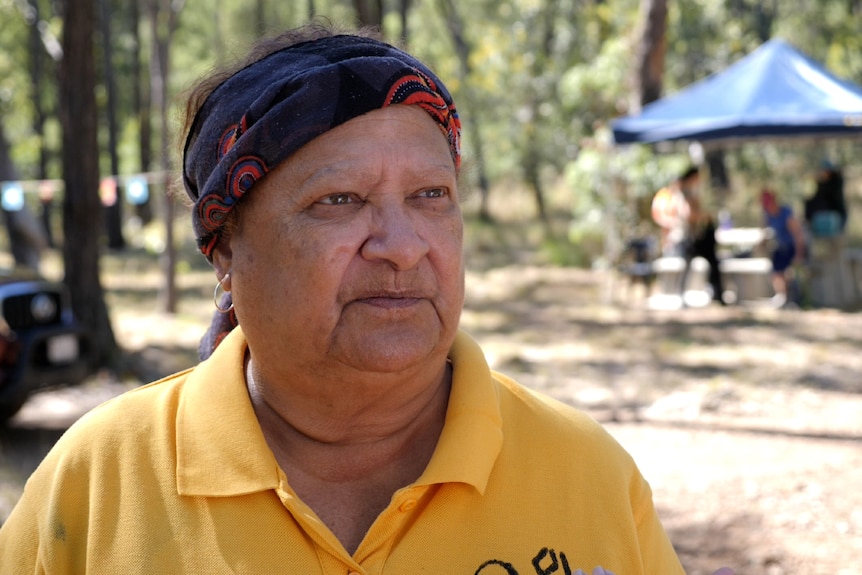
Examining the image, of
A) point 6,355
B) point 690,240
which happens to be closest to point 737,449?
point 6,355

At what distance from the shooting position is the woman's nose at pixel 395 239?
5.56 ft

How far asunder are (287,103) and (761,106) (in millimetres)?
11037

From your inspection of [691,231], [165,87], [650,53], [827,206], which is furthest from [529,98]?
[165,87]

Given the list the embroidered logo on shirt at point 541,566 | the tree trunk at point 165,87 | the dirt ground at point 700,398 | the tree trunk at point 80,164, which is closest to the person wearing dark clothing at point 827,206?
the dirt ground at point 700,398

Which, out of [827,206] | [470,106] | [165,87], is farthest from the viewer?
[470,106]

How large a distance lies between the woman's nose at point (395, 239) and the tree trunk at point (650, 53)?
13.6m

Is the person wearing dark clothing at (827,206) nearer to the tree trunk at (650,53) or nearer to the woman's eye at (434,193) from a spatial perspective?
the tree trunk at (650,53)

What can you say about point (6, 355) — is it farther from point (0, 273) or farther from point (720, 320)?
point (720, 320)

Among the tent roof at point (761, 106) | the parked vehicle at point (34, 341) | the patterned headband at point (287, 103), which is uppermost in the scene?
the tent roof at point (761, 106)

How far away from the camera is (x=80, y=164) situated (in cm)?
891

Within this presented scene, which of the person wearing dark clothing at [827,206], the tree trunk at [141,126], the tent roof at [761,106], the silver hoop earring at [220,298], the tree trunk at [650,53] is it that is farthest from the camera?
the tree trunk at [141,126]

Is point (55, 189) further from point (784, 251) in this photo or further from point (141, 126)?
point (141, 126)

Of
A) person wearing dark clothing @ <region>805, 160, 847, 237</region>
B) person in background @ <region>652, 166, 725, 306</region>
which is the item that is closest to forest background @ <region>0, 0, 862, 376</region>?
person wearing dark clothing @ <region>805, 160, 847, 237</region>

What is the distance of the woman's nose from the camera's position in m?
1.69
